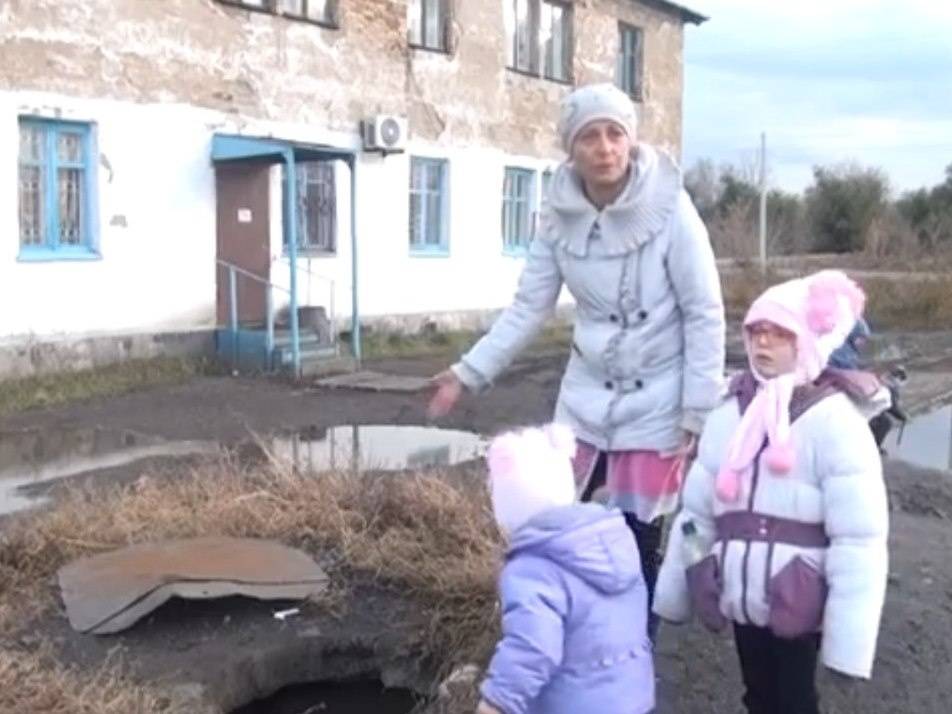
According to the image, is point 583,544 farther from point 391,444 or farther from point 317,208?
point 317,208

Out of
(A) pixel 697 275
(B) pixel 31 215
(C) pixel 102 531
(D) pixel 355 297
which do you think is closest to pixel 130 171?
(B) pixel 31 215

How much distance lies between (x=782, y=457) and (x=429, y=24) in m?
15.9

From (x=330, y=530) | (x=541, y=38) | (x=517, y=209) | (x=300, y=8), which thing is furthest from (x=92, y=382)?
(x=541, y=38)

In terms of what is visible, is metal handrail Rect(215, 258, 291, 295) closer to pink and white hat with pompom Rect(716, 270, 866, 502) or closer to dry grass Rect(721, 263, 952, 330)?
dry grass Rect(721, 263, 952, 330)

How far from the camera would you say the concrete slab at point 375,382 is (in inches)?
508

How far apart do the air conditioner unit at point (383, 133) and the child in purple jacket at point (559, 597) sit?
14.1 metres

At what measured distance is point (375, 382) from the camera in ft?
43.9

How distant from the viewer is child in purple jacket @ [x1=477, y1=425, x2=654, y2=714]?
2.53m

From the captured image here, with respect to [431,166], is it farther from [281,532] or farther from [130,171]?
[281,532]

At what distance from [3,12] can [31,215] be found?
Answer: 1.92m

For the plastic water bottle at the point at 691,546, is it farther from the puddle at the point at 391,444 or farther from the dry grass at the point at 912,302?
the dry grass at the point at 912,302

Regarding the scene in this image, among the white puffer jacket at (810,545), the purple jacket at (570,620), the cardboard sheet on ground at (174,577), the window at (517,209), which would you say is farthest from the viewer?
the window at (517,209)

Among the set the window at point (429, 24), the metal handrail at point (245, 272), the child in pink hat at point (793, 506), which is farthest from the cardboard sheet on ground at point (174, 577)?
the window at point (429, 24)

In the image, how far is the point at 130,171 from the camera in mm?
13266
